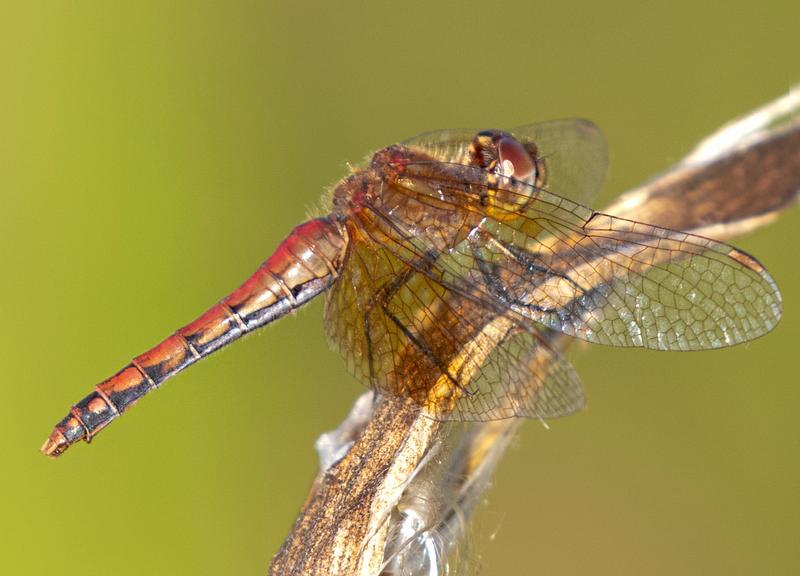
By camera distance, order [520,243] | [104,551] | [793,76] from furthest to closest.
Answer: [793,76] < [104,551] < [520,243]

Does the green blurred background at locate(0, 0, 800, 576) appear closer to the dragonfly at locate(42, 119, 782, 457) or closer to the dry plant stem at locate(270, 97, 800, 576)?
the dragonfly at locate(42, 119, 782, 457)

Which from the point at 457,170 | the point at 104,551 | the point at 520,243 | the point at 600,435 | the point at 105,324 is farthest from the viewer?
the point at 600,435

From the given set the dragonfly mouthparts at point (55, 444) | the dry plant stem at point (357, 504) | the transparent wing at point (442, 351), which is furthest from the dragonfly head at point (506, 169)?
the dragonfly mouthparts at point (55, 444)

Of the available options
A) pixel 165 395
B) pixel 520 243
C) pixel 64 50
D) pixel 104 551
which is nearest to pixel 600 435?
pixel 520 243

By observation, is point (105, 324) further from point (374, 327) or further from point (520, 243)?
point (520, 243)

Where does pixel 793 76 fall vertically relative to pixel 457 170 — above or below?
above

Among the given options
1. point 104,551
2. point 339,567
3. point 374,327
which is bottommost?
point 339,567
